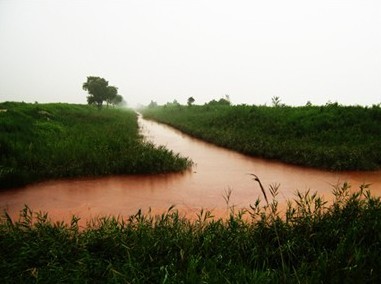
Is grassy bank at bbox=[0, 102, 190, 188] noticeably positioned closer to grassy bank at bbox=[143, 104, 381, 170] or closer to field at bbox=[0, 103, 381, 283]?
field at bbox=[0, 103, 381, 283]

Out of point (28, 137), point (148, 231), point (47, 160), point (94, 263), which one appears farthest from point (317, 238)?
point (28, 137)

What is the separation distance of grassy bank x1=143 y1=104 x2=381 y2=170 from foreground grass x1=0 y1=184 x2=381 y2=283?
4827 mm

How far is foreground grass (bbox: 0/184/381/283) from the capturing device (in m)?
2.53

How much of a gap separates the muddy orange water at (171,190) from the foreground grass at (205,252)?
58.6 inches

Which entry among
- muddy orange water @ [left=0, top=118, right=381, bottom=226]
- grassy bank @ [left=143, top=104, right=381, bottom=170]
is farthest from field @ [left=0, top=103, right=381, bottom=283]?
grassy bank @ [left=143, top=104, right=381, bottom=170]

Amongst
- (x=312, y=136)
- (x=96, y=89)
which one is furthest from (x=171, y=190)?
(x=96, y=89)

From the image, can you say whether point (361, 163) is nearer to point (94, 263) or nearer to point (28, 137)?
point (94, 263)

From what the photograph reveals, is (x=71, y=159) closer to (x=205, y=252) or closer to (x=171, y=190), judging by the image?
(x=171, y=190)

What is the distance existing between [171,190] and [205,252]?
3251 millimetres

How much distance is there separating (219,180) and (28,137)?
20.3 feet

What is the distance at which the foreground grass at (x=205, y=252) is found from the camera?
2.53 meters

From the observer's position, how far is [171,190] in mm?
6395

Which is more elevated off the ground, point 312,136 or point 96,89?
point 96,89

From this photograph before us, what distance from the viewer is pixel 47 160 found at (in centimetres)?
725
